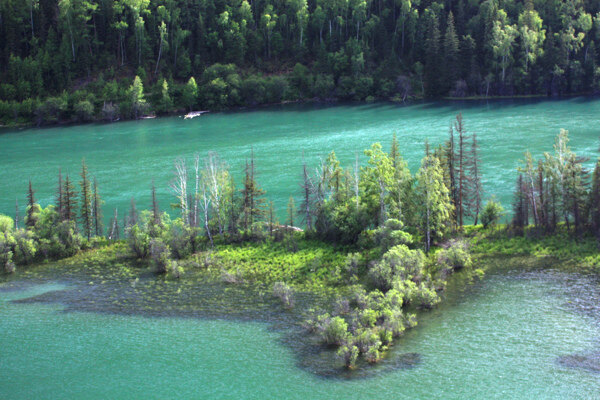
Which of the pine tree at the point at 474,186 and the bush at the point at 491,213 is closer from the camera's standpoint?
the bush at the point at 491,213

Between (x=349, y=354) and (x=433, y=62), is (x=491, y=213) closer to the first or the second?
(x=349, y=354)

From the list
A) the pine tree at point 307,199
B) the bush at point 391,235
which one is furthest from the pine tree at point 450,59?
the bush at point 391,235

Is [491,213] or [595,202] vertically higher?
[595,202]

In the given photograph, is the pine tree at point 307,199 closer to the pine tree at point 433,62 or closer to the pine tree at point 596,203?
the pine tree at point 596,203

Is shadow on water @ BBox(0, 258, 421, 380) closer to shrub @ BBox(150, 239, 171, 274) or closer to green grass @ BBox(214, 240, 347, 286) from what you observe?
shrub @ BBox(150, 239, 171, 274)

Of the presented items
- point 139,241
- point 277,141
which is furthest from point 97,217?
point 277,141

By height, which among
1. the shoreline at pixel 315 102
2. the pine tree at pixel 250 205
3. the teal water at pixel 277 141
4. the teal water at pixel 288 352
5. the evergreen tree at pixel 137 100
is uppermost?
the evergreen tree at pixel 137 100

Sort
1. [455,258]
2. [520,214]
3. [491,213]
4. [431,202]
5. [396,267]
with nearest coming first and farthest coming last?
1. [396,267]
2. [455,258]
3. [431,202]
4. [520,214]
5. [491,213]

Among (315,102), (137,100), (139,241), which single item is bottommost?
(139,241)
